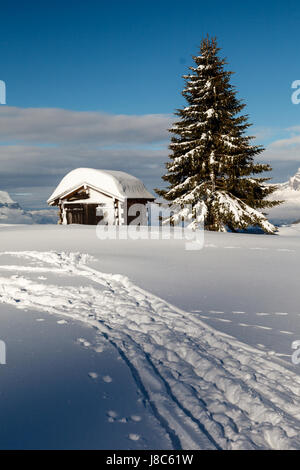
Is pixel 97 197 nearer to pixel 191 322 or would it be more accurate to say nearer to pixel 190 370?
pixel 191 322

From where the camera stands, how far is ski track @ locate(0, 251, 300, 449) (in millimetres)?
2717

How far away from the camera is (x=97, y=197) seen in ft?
74.8

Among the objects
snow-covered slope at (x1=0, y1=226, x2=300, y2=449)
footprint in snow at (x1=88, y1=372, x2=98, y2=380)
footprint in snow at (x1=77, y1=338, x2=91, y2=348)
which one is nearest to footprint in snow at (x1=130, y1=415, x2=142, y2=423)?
snow-covered slope at (x1=0, y1=226, x2=300, y2=449)

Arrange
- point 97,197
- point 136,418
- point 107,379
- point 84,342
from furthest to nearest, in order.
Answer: point 97,197
point 84,342
point 107,379
point 136,418

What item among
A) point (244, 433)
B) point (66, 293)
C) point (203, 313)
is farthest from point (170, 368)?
point (66, 293)

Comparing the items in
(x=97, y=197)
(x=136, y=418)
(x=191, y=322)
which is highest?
(x=97, y=197)

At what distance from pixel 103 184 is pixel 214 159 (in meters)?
7.44

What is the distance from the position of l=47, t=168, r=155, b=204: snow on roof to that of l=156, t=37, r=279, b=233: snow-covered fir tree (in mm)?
3251

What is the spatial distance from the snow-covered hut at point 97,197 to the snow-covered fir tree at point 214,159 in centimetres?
330

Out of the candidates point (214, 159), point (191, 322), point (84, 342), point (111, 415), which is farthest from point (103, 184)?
point (111, 415)

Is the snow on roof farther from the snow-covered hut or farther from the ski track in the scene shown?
the ski track

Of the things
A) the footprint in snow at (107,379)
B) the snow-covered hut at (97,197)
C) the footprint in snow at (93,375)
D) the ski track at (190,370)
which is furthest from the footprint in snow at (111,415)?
the snow-covered hut at (97,197)
